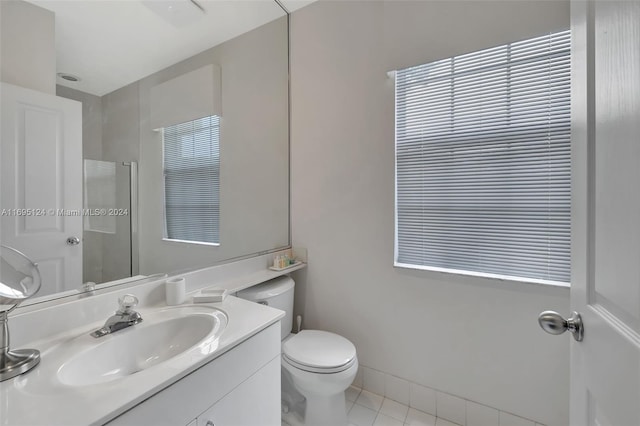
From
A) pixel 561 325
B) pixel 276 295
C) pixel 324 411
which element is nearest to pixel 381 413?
pixel 324 411

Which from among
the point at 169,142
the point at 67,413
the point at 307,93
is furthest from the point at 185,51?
the point at 67,413

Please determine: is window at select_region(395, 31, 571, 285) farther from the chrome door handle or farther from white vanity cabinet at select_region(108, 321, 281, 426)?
the chrome door handle

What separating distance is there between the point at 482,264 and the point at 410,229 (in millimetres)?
401

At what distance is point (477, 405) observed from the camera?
1.39 meters

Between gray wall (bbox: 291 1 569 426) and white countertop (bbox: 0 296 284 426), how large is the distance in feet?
3.51

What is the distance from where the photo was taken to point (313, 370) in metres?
1.29

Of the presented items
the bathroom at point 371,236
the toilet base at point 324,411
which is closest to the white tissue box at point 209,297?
the bathroom at point 371,236

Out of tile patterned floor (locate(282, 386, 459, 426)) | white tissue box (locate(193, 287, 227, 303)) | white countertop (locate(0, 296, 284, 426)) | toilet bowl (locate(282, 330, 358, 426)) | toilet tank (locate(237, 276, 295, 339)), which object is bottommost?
tile patterned floor (locate(282, 386, 459, 426))

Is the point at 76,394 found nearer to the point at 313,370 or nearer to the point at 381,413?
the point at 313,370

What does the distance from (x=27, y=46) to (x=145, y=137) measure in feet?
1.44

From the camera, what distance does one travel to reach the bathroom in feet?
4.11

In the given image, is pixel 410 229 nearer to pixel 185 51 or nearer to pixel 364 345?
pixel 364 345

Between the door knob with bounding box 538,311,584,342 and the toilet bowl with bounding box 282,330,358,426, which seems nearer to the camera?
the door knob with bounding box 538,311,584,342

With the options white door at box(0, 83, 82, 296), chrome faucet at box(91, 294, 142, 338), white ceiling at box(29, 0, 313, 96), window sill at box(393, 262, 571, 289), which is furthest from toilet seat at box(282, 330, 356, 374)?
white ceiling at box(29, 0, 313, 96)
